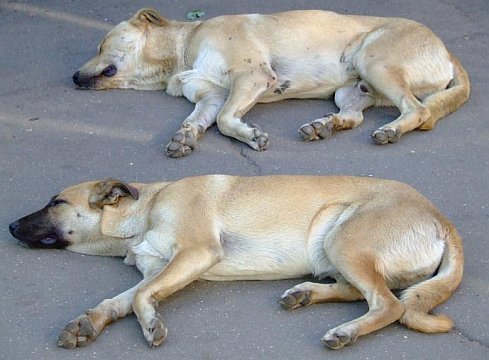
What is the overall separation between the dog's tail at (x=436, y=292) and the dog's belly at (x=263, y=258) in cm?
57

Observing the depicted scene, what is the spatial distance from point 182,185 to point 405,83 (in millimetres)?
2282

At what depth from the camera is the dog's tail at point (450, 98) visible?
275 inches

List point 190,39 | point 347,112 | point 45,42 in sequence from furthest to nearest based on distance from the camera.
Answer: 1. point 45,42
2. point 190,39
3. point 347,112

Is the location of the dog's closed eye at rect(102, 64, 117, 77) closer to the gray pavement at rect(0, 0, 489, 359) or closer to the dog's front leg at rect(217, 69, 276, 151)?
the gray pavement at rect(0, 0, 489, 359)

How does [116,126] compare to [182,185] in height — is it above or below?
below

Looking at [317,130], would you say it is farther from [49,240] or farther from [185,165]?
[49,240]

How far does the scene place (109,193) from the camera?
5527mm

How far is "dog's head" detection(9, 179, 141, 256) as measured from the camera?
217 inches

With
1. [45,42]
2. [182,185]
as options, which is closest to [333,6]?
[45,42]

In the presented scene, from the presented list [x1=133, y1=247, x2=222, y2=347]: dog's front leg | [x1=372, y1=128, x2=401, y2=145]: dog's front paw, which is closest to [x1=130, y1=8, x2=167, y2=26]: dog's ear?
[x1=372, y1=128, x2=401, y2=145]: dog's front paw

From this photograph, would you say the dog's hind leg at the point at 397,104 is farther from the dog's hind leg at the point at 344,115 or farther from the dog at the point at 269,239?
the dog at the point at 269,239

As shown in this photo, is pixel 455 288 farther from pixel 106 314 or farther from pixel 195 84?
pixel 195 84

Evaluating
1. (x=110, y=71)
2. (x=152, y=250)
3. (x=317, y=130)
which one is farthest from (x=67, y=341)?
(x=110, y=71)

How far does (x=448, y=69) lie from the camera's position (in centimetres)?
732
